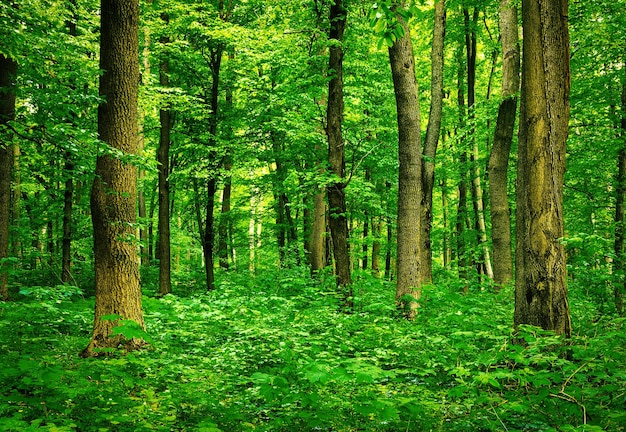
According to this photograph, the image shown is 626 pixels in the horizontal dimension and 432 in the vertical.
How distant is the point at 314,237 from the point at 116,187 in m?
9.11

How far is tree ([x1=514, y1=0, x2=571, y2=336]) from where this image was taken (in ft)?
15.5

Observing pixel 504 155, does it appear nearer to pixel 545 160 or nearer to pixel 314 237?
pixel 545 160

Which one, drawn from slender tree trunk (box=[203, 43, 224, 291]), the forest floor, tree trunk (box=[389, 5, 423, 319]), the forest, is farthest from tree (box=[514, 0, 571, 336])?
slender tree trunk (box=[203, 43, 224, 291])

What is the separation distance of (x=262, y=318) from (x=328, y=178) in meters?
3.56

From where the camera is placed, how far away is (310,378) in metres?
3.43

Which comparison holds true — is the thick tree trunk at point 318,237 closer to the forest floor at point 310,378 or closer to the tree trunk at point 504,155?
the tree trunk at point 504,155

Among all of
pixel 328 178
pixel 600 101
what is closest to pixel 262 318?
pixel 328 178

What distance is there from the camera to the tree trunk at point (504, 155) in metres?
9.88

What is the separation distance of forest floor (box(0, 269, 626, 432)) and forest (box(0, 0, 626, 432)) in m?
0.04

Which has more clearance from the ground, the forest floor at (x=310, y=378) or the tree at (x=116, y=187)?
the tree at (x=116, y=187)

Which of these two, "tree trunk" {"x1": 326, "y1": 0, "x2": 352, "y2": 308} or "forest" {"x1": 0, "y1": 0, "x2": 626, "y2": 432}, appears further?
"tree trunk" {"x1": 326, "y1": 0, "x2": 352, "y2": 308}

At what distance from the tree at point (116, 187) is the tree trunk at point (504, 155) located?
8.34 metres

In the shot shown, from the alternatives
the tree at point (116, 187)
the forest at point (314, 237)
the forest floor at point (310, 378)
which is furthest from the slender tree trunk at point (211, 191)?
the tree at point (116, 187)

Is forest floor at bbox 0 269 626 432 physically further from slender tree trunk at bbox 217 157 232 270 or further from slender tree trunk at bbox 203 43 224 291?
slender tree trunk at bbox 217 157 232 270
